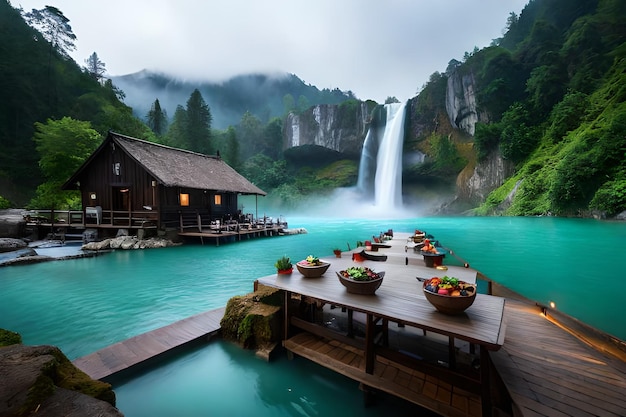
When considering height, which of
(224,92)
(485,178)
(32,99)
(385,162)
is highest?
(224,92)

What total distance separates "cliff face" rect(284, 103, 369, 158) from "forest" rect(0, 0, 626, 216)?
245 centimetres

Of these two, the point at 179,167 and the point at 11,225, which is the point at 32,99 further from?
the point at 179,167

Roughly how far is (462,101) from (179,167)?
41000 mm

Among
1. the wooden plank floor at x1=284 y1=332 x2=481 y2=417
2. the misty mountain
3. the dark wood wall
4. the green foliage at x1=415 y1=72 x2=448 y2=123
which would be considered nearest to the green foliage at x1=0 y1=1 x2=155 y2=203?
the dark wood wall

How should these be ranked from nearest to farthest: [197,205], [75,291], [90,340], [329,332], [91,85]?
1. [329,332]
2. [90,340]
3. [75,291]
4. [197,205]
5. [91,85]

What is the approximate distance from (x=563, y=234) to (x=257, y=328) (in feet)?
73.2

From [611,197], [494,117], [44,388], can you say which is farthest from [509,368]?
[494,117]

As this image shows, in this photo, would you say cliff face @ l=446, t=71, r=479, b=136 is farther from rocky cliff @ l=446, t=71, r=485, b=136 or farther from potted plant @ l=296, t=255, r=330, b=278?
potted plant @ l=296, t=255, r=330, b=278

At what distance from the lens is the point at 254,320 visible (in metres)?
4.99

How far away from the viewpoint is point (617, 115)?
21594 mm

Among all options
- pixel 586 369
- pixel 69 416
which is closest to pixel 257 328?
pixel 69 416

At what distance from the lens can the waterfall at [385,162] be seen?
44562 mm

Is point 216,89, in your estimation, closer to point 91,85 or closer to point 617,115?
point 91,85

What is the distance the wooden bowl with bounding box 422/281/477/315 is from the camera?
3.20 m
